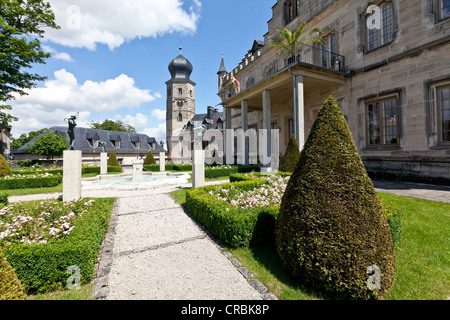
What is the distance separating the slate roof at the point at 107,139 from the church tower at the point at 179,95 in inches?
392

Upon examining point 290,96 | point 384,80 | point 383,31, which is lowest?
point 384,80

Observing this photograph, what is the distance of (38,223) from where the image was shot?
13.7ft

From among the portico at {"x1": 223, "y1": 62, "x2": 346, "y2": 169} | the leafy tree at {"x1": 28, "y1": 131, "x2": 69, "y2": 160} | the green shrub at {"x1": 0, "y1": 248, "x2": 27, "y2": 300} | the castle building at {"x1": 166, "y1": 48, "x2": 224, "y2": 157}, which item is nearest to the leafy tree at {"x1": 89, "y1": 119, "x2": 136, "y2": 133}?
the castle building at {"x1": 166, "y1": 48, "x2": 224, "y2": 157}

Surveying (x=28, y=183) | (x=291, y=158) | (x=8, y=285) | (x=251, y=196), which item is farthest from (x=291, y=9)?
(x=28, y=183)

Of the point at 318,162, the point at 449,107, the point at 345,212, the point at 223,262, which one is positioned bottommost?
the point at 223,262

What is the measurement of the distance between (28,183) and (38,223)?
32.3ft

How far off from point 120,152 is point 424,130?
41050mm

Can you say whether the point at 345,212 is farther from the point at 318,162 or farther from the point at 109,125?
the point at 109,125

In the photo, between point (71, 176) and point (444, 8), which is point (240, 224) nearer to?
point (71, 176)

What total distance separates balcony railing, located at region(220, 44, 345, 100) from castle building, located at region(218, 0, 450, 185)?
0.29 feet

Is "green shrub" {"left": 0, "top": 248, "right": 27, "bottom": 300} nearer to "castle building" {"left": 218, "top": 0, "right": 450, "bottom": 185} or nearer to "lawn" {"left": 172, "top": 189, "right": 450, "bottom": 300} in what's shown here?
"lawn" {"left": 172, "top": 189, "right": 450, "bottom": 300}

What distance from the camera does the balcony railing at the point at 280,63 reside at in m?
13.0
